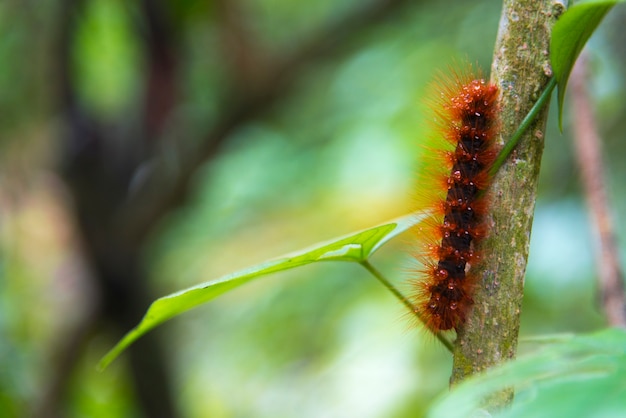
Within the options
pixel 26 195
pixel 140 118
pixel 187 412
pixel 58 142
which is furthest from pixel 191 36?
pixel 187 412

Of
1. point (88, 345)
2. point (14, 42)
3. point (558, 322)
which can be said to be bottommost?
point (558, 322)

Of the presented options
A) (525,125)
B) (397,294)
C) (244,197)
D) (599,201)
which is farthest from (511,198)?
(244,197)

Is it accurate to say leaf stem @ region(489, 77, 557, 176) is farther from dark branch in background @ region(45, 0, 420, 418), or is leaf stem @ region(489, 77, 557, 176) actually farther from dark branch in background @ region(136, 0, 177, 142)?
dark branch in background @ region(136, 0, 177, 142)

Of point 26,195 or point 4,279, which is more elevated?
point 26,195

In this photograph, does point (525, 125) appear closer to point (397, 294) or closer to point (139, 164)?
point (397, 294)

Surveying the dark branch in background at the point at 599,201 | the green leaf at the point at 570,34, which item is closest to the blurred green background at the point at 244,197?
the dark branch in background at the point at 599,201

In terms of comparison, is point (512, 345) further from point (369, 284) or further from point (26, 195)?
point (26, 195)
